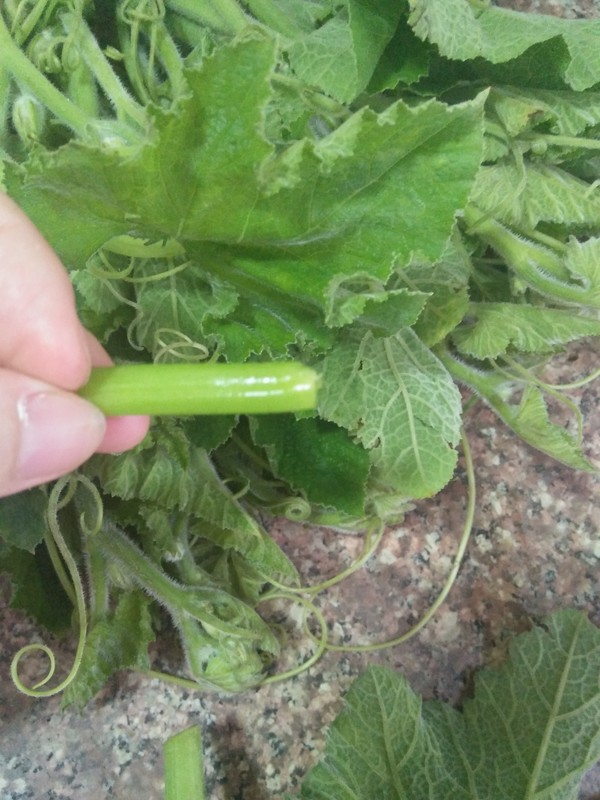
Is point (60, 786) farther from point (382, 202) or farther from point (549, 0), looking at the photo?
point (549, 0)

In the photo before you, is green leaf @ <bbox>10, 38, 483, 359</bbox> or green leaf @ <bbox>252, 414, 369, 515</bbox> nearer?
green leaf @ <bbox>10, 38, 483, 359</bbox>

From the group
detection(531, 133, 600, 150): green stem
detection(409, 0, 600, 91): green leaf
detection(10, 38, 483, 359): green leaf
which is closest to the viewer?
detection(10, 38, 483, 359): green leaf

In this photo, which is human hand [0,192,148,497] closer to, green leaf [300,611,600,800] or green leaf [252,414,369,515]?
green leaf [252,414,369,515]

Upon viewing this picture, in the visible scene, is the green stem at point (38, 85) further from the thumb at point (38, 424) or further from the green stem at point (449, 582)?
the green stem at point (449, 582)

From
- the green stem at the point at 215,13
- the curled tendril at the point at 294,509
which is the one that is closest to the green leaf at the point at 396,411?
the curled tendril at the point at 294,509

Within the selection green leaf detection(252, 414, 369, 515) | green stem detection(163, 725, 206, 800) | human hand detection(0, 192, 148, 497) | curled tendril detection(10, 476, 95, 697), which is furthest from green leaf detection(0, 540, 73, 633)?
human hand detection(0, 192, 148, 497)

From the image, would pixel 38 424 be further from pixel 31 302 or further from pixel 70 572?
Answer: pixel 70 572

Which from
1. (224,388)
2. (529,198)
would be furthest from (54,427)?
(529,198)

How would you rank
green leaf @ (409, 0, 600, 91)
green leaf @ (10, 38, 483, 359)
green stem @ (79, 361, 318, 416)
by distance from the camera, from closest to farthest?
green stem @ (79, 361, 318, 416) → green leaf @ (10, 38, 483, 359) → green leaf @ (409, 0, 600, 91)
